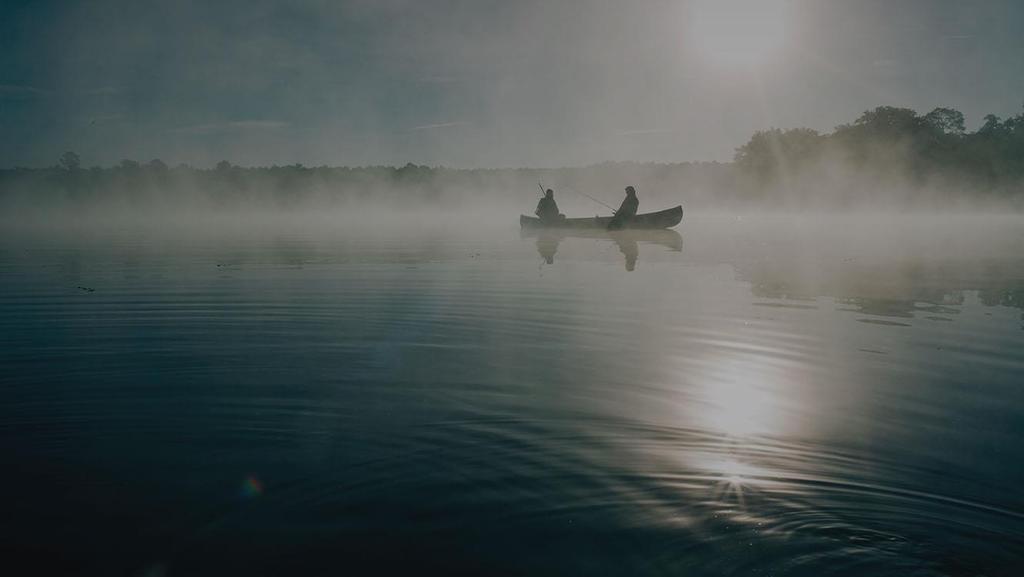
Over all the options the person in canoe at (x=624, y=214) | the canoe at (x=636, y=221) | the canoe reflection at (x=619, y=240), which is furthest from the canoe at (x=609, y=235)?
the person in canoe at (x=624, y=214)

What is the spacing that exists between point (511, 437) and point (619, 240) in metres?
30.9

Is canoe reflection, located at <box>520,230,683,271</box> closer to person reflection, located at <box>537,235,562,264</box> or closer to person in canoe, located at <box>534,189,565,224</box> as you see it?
person reflection, located at <box>537,235,562,264</box>

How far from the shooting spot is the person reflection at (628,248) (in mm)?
23342

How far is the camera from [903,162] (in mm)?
109438

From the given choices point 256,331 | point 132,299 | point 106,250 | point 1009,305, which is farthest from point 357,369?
point 106,250

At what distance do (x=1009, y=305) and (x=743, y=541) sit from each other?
42.0 feet

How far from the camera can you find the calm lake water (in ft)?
14.2

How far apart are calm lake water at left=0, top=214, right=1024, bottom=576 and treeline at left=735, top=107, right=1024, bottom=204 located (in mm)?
105041

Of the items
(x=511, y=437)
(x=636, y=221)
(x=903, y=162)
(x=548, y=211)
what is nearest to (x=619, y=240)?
(x=636, y=221)

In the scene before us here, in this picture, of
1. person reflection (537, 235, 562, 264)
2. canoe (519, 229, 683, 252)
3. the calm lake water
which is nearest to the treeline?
canoe (519, 229, 683, 252)

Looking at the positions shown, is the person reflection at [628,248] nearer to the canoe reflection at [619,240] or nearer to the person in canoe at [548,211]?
the canoe reflection at [619,240]

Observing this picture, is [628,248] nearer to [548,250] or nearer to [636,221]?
[548,250]

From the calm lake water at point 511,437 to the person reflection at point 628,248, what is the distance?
8776 millimetres

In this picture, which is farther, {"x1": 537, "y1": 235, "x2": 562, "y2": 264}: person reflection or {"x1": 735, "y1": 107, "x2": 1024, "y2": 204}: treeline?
{"x1": 735, "y1": 107, "x2": 1024, "y2": 204}: treeline
